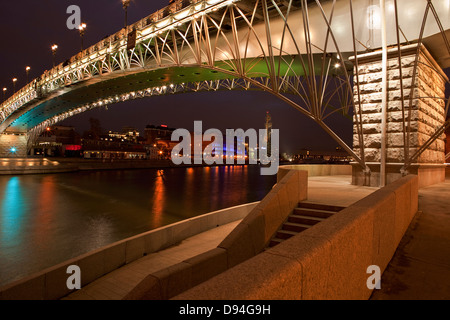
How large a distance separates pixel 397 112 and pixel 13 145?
81.4 meters

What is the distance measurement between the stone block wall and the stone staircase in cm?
530

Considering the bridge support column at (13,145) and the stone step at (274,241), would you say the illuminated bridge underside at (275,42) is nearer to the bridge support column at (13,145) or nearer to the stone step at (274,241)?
the stone step at (274,241)

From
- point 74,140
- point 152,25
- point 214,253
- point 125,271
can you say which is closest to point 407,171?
point 214,253

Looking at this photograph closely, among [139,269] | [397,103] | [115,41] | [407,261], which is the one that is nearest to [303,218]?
[407,261]

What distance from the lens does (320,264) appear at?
2.21 meters

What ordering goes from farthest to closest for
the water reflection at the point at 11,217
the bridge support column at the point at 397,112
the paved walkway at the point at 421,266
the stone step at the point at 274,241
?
the water reflection at the point at 11,217 → the bridge support column at the point at 397,112 → the stone step at the point at 274,241 → the paved walkway at the point at 421,266

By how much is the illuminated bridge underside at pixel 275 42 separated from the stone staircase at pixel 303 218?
497 cm

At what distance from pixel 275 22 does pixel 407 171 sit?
1068cm

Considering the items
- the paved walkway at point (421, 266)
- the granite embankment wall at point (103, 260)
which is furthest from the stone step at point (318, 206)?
the granite embankment wall at point (103, 260)

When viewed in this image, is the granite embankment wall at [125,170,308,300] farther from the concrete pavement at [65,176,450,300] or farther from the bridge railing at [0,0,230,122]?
the bridge railing at [0,0,230,122]

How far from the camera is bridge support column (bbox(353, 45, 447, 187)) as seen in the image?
34.6ft

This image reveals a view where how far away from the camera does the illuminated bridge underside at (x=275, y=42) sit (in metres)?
10.7

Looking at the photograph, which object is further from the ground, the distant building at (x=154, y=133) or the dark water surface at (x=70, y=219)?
the distant building at (x=154, y=133)

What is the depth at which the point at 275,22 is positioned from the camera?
16.2m
